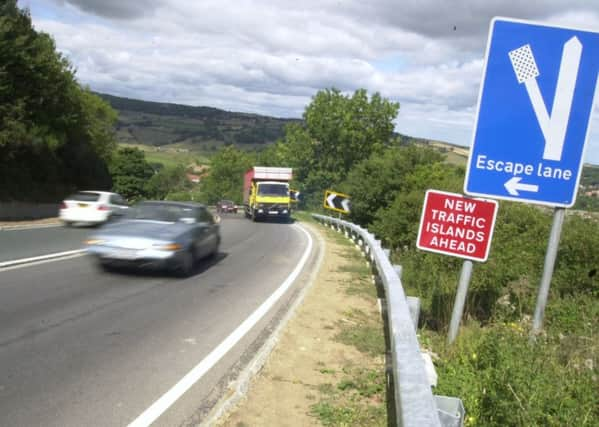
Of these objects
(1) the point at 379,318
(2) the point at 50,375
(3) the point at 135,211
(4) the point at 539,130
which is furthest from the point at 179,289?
(4) the point at 539,130

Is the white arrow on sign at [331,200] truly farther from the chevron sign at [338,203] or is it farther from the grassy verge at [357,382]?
the grassy verge at [357,382]

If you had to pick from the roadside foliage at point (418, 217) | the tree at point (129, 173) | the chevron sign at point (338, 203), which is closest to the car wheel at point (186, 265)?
the roadside foliage at point (418, 217)

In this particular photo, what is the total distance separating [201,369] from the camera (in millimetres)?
5816

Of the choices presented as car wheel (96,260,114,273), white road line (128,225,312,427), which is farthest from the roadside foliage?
car wheel (96,260,114,273)

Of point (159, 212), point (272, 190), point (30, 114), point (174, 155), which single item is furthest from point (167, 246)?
point (174, 155)

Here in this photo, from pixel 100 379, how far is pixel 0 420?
3.55 ft

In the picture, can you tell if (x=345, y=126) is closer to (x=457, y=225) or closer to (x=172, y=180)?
(x=457, y=225)

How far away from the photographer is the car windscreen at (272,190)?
38.1 meters

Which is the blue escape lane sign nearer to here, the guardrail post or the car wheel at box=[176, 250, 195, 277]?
the guardrail post

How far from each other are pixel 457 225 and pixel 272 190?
107ft

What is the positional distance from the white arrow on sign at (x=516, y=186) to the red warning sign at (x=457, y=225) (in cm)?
29

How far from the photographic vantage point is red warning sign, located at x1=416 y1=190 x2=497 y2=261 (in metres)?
5.80

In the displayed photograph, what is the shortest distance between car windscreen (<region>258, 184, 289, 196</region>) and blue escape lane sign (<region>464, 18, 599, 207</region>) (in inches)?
1289

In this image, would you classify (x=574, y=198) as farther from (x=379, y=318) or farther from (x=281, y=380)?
(x=379, y=318)
